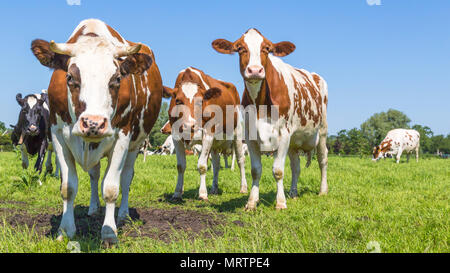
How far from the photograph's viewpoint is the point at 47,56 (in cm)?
371

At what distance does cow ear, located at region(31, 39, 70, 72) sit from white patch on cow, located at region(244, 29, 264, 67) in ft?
8.40

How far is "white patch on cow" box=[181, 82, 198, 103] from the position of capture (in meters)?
7.19

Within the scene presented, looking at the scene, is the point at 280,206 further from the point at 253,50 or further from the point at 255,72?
the point at 253,50

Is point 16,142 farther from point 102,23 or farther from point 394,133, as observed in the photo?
point 394,133

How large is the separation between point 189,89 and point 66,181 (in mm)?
3728

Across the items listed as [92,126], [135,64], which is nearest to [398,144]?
[135,64]

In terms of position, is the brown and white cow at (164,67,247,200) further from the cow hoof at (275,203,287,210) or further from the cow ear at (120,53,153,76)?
the cow ear at (120,53,153,76)

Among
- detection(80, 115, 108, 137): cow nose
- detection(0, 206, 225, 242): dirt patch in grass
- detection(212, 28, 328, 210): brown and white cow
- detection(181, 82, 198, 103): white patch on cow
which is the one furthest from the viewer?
detection(181, 82, 198, 103): white patch on cow

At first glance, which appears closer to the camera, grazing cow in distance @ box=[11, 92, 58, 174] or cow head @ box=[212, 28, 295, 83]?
cow head @ box=[212, 28, 295, 83]

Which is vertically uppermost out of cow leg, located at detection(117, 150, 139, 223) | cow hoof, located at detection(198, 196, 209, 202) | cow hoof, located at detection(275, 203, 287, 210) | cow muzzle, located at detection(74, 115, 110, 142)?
cow muzzle, located at detection(74, 115, 110, 142)

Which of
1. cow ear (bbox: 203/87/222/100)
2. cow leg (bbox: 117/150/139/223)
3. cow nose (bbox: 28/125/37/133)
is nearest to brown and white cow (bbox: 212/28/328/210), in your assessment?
cow ear (bbox: 203/87/222/100)

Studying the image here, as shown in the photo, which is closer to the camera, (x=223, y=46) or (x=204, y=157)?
(x=223, y=46)

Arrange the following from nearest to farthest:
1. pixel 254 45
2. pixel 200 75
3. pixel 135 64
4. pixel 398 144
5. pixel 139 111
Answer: pixel 135 64, pixel 139 111, pixel 254 45, pixel 200 75, pixel 398 144
